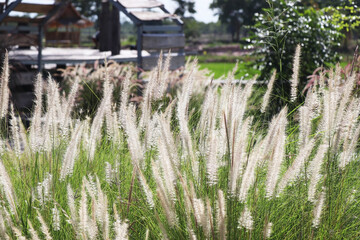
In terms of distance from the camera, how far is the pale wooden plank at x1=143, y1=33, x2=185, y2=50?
7897 millimetres

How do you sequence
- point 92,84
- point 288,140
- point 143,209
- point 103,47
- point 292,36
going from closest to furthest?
point 143,209, point 288,140, point 92,84, point 292,36, point 103,47

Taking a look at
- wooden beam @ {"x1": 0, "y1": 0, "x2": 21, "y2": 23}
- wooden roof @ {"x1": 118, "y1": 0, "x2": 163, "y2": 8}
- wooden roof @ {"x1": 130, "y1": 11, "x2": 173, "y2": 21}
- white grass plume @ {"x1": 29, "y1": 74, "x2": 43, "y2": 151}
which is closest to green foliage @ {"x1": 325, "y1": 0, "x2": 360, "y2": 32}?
wooden roof @ {"x1": 130, "y1": 11, "x2": 173, "y2": 21}

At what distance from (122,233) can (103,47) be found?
10.5 meters

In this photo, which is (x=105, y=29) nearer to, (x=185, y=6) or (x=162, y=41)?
(x=162, y=41)

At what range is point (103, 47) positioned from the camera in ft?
37.7

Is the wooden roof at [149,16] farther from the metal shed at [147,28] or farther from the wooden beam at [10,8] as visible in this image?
the wooden beam at [10,8]

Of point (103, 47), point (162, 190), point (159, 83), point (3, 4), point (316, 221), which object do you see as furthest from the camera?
point (103, 47)

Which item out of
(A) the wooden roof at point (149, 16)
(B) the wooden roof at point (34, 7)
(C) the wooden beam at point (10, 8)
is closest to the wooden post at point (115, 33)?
(B) the wooden roof at point (34, 7)

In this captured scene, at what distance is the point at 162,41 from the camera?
8141 millimetres

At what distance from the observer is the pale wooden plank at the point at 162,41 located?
7897 mm

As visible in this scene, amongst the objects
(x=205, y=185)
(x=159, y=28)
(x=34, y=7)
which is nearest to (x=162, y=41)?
(x=159, y=28)

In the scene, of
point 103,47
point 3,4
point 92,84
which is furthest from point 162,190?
point 103,47

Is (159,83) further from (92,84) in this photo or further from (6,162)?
(92,84)

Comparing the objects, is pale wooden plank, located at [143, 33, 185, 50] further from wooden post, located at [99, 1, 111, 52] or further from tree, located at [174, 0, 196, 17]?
tree, located at [174, 0, 196, 17]
